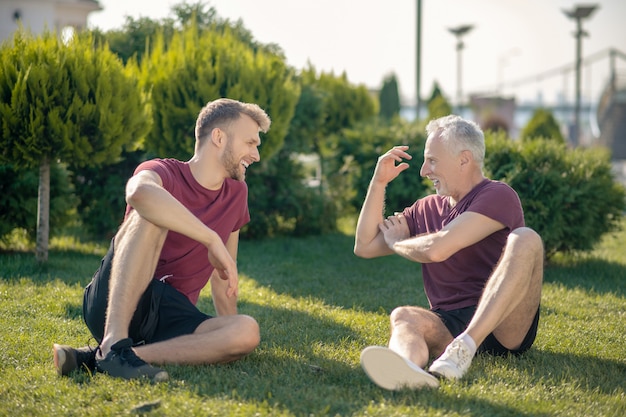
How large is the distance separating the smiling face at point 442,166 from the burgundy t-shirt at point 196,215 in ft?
3.86

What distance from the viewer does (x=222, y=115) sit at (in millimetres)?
4875

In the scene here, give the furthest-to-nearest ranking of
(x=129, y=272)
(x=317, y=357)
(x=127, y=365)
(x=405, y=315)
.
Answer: (x=317, y=357), (x=405, y=315), (x=129, y=272), (x=127, y=365)

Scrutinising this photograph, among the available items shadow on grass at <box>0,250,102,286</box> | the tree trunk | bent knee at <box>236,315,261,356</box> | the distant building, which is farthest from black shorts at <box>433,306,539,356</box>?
the distant building

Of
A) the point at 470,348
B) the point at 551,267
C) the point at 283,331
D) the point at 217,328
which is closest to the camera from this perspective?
the point at 470,348

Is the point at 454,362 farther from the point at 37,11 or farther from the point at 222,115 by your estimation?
the point at 37,11

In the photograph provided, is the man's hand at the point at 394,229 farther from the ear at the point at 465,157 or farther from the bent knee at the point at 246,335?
the bent knee at the point at 246,335

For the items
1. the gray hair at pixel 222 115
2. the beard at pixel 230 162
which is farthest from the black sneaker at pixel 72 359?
the gray hair at pixel 222 115

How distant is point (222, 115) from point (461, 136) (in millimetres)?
1441

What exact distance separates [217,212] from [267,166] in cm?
692

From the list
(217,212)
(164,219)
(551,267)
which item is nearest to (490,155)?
(551,267)

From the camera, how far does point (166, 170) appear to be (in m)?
4.72

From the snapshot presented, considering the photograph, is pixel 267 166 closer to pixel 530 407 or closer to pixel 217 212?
pixel 217 212

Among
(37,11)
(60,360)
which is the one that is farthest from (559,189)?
(37,11)

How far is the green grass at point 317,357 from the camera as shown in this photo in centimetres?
394
